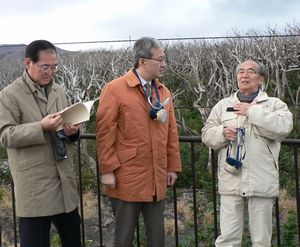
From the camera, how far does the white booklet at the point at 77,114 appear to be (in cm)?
245

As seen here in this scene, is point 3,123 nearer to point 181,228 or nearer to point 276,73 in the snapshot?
point 181,228

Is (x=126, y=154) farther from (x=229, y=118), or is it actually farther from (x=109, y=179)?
(x=229, y=118)

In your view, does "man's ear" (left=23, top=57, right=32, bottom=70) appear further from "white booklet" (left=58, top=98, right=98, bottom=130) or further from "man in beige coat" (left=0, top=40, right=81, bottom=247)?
"white booklet" (left=58, top=98, right=98, bottom=130)

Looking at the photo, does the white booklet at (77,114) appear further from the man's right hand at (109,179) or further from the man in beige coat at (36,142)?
the man's right hand at (109,179)

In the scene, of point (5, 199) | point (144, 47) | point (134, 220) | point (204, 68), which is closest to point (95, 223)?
point (5, 199)

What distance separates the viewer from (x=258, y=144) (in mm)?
2744

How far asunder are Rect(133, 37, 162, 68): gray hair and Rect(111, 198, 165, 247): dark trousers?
2.87 ft

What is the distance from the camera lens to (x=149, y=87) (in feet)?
9.39

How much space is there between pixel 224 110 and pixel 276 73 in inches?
770

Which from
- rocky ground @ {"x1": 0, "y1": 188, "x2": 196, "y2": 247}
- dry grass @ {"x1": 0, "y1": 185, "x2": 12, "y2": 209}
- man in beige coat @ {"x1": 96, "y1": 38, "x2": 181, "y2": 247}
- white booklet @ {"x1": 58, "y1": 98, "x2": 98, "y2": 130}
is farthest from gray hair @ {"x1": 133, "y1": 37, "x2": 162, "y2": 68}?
dry grass @ {"x1": 0, "y1": 185, "x2": 12, "y2": 209}

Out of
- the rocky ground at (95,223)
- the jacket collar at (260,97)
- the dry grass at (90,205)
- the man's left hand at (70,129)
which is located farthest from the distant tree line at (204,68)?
the man's left hand at (70,129)

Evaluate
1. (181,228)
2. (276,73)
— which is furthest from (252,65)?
(276,73)

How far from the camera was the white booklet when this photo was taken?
96.4 inches

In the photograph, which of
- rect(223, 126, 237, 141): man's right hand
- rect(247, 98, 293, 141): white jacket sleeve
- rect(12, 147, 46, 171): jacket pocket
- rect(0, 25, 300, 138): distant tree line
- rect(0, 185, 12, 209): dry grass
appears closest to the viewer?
rect(12, 147, 46, 171): jacket pocket
